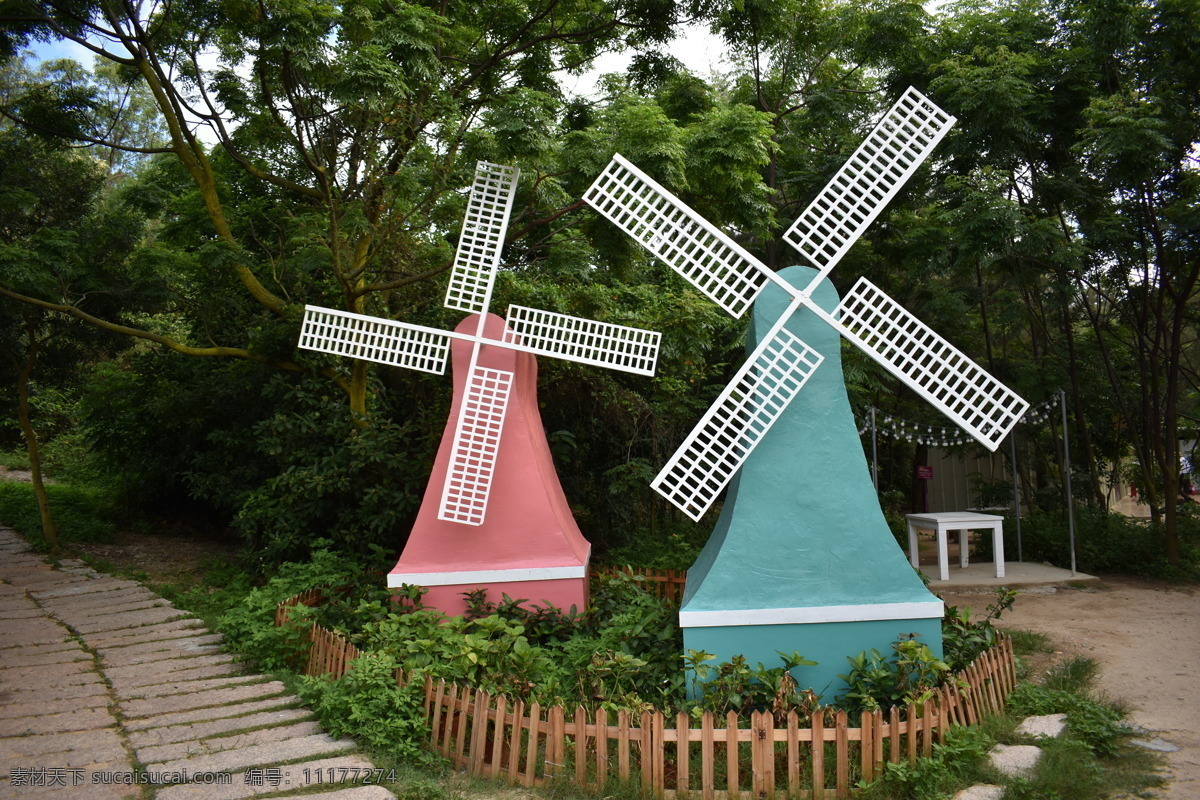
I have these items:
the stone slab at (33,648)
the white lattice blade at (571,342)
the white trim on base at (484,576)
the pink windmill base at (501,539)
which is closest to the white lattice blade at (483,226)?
the pink windmill base at (501,539)

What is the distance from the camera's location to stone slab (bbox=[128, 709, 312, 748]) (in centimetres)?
474

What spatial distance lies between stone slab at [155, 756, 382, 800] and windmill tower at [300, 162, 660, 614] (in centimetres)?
233

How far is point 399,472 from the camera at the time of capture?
28.3 ft

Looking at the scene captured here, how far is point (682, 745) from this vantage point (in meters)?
4.13

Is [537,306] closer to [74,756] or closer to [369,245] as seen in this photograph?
[369,245]

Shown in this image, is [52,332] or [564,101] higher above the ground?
[564,101]

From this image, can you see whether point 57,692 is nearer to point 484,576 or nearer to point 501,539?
point 484,576

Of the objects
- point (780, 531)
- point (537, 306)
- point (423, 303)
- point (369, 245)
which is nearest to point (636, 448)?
point (537, 306)

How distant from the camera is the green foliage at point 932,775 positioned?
4148 millimetres

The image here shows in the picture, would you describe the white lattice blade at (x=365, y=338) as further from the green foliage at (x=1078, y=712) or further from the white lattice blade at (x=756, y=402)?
the green foliage at (x=1078, y=712)

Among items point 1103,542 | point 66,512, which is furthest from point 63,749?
point 1103,542

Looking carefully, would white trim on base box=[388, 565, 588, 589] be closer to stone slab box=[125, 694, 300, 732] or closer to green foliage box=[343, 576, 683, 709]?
green foliage box=[343, 576, 683, 709]

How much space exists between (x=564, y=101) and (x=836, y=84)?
533 cm

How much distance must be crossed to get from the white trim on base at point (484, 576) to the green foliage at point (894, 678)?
2391 mm
